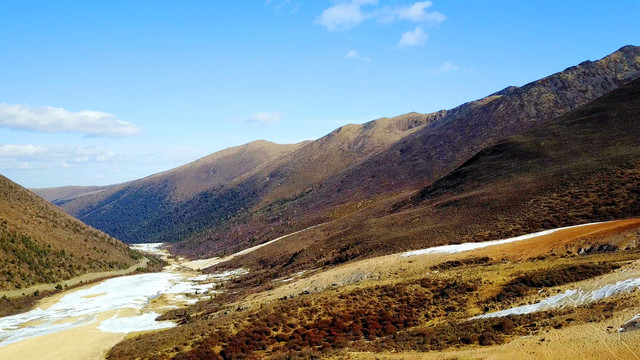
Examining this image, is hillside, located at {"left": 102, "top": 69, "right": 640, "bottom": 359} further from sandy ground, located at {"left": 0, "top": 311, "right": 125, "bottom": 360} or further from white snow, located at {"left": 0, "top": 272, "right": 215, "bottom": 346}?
white snow, located at {"left": 0, "top": 272, "right": 215, "bottom": 346}

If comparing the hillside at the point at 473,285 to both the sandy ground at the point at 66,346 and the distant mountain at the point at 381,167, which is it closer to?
the sandy ground at the point at 66,346

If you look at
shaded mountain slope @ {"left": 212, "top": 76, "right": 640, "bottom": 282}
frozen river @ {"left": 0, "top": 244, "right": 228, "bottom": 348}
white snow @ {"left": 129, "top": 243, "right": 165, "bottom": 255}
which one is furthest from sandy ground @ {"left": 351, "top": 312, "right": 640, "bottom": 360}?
white snow @ {"left": 129, "top": 243, "right": 165, "bottom": 255}

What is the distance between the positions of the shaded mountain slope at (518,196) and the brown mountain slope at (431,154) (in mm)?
23648

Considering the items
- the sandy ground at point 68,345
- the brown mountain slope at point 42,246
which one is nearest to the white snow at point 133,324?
the sandy ground at point 68,345

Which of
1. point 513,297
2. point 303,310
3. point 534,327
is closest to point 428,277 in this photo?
point 513,297

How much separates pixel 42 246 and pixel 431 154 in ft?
279

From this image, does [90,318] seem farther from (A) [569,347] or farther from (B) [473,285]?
(A) [569,347]

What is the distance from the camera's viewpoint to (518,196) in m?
44.8

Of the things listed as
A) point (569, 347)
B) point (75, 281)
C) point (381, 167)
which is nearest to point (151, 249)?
point (381, 167)

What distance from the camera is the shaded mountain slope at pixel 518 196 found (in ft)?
127

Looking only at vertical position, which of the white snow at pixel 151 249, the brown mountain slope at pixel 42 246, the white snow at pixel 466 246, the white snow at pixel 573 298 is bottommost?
the white snow at pixel 151 249

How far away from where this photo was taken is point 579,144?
56906mm

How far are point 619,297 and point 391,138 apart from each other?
15211cm

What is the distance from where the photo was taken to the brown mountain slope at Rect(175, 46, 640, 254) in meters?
95.8
